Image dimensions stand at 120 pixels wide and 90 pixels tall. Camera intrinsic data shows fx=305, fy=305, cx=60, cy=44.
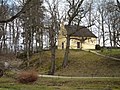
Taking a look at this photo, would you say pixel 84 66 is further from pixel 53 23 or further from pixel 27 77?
pixel 27 77

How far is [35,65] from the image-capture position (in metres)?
64.2

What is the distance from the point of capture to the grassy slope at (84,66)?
49.3 m

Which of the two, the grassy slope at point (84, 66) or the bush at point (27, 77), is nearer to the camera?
the bush at point (27, 77)

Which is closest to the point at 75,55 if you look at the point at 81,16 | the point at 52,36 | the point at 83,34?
the point at 81,16

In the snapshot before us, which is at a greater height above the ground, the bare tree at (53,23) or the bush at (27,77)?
the bare tree at (53,23)

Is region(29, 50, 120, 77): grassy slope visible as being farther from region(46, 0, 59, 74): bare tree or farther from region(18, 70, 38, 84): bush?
region(18, 70, 38, 84): bush

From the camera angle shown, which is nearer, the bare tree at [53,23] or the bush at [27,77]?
the bush at [27,77]

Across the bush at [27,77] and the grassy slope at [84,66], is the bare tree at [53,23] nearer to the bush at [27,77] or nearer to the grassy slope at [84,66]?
the grassy slope at [84,66]

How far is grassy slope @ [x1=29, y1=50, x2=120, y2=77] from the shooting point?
49.3m

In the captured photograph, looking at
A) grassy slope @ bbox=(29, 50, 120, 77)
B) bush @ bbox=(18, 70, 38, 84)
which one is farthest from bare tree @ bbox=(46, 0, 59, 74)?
bush @ bbox=(18, 70, 38, 84)

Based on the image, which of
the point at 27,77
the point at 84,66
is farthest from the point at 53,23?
the point at 27,77

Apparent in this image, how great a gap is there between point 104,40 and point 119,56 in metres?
17.4

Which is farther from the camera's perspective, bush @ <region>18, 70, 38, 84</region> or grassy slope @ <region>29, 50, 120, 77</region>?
grassy slope @ <region>29, 50, 120, 77</region>

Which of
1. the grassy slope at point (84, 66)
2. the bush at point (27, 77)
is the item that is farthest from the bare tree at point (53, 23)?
the bush at point (27, 77)
